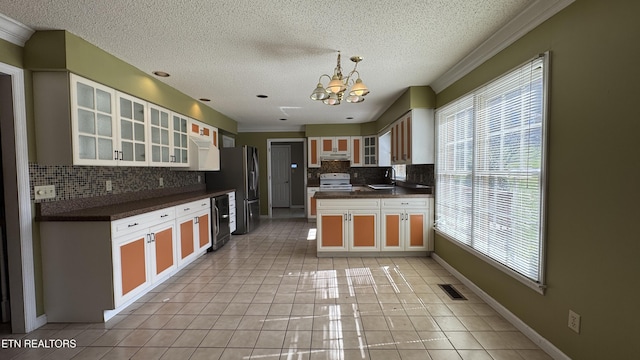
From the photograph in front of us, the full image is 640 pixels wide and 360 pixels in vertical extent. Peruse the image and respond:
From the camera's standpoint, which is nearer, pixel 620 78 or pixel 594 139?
pixel 620 78

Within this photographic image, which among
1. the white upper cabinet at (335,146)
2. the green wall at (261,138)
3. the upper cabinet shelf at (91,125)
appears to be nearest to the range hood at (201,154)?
the upper cabinet shelf at (91,125)

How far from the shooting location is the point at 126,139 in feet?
9.27

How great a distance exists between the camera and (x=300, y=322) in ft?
7.32

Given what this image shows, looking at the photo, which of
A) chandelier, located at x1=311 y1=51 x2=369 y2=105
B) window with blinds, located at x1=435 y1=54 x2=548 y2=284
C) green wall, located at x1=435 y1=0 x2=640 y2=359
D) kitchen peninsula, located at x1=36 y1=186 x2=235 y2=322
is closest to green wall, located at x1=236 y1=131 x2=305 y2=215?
chandelier, located at x1=311 y1=51 x2=369 y2=105

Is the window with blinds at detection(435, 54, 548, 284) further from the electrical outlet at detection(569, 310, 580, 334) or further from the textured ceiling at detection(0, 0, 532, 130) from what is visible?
the textured ceiling at detection(0, 0, 532, 130)

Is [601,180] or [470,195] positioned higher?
[601,180]

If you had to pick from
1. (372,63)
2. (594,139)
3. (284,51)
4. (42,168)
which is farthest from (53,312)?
(594,139)

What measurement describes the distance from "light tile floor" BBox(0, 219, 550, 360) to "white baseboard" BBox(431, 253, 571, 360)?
0.17ft

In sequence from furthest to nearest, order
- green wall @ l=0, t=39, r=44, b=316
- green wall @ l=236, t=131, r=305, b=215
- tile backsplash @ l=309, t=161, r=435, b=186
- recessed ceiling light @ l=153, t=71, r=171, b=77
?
green wall @ l=236, t=131, r=305, b=215, tile backsplash @ l=309, t=161, r=435, b=186, recessed ceiling light @ l=153, t=71, r=171, b=77, green wall @ l=0, t=39, r=44, b=316

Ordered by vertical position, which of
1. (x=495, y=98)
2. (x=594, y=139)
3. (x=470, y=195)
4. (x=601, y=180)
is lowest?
(x=470, y=195)

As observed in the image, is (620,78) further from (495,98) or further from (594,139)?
(495,98)

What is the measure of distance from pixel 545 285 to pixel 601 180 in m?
0.82

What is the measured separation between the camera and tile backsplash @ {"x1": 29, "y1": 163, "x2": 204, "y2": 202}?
2301mm

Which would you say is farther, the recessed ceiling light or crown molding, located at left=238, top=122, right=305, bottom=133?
crown molding, located at left=238, top=122, right=305, bottom=133
